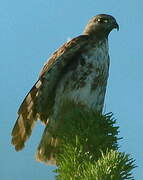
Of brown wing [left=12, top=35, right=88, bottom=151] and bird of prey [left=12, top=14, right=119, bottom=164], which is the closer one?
brown wing [left=12, top=35, right=88, bottom=151]

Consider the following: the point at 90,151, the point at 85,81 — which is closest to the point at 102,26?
the point at 85,81

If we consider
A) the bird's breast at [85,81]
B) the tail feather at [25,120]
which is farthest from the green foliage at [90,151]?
the bird's breast at [85,81]

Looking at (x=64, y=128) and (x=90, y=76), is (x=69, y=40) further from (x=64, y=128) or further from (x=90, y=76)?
(x=64, y=128)

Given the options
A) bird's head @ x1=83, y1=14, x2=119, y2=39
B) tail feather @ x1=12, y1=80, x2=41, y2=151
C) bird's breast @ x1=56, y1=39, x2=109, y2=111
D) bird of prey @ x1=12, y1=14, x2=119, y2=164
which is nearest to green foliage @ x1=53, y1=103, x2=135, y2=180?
tail feather @ x1=12, y1=80, x2=41, y2=151

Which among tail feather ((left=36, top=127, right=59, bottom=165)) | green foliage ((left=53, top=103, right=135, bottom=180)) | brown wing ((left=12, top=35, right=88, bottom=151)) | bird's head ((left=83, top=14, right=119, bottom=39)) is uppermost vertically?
bird's head ((left=83, top=14, right=119, bottom=39))

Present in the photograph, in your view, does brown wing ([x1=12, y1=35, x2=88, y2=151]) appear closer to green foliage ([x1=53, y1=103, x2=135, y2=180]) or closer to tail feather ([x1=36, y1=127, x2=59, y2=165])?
tail feather ([x1=36, y1=127, x2=59, y2=165])

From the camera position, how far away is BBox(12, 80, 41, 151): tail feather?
3.29 m

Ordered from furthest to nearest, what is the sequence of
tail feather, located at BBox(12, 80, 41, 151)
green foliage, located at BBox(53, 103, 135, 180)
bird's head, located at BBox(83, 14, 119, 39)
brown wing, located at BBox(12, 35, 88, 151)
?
bird's head, located at BBox(83, 14, 119, 39) → brown wing, located at BBox(12, 35, 88, 151) → tail feather, located at BBox(12, 80, 41, 151) → green foliage, located at BBox(53, 103, 135, 180)

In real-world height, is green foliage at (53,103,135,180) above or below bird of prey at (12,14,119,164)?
below

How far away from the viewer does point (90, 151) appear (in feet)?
6.48

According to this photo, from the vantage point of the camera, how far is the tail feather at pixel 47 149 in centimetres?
364

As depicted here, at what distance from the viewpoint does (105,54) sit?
175 inches

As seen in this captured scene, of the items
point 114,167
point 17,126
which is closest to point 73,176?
point 114,167

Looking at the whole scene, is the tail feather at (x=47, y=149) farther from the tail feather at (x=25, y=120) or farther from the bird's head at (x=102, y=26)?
the bird's head at (x=102, y=26)
